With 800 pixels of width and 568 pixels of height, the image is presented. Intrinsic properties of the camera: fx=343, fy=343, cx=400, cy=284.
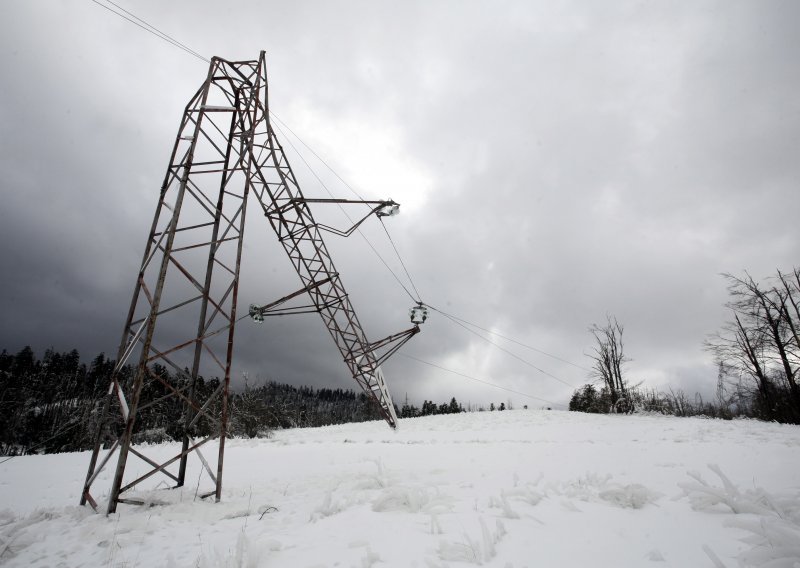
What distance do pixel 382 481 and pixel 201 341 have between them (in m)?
4.34

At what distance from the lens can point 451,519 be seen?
397cm

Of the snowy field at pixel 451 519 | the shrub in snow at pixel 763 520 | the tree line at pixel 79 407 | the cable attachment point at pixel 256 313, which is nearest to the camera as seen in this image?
the shrub in snow at pixel 763 520

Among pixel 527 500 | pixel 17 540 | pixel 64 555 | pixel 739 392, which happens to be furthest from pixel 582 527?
pixel 739 392

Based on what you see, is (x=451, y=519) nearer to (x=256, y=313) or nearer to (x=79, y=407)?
(x=256, y=313)

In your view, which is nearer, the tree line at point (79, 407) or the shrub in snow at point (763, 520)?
the shrub in snow at point (763, 520)

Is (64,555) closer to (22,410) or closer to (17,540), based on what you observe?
(17,540)

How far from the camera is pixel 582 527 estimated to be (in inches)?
139

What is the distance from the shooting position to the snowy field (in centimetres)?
A: 302

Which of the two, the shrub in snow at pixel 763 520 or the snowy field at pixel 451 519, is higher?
the shrub in snow at pixel 763 520

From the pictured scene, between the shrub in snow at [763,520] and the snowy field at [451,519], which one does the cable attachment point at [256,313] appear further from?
the shrub in snow at [763,520]

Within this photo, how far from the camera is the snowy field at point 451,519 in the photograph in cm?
302

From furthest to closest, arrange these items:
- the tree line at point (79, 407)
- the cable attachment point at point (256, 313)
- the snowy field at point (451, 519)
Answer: the tree line at point (79, 407), the cable attachment point at point (256, 313), the snowy field at point (451, 519)

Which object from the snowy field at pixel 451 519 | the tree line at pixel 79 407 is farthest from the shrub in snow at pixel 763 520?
the tree line at pixel 79 407

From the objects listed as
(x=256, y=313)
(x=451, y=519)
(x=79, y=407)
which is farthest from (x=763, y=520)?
(x=79, y=407)
